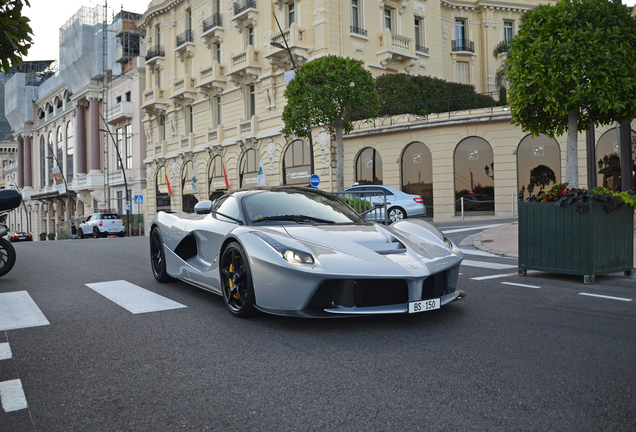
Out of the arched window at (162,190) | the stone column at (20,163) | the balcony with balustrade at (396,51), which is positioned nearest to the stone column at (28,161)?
the stone column at (20,163)

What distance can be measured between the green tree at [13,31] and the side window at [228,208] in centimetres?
242

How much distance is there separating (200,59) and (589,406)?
38.7 meters

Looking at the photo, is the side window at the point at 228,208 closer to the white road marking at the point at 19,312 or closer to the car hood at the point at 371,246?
the car hood at the point at 371,246

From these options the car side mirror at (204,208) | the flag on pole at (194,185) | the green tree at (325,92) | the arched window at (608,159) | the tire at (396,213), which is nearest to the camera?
the car side mirror at (204,208)

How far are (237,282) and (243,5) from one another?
1253 inches

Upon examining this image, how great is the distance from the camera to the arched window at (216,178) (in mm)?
35969

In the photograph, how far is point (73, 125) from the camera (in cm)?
6031

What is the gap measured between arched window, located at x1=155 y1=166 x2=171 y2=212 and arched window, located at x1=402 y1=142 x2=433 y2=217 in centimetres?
2211

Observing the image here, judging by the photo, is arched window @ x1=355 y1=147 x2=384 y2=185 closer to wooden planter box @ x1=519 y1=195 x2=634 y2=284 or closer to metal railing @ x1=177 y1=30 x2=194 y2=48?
metal railing @ x1=177 y1=30 x2=194 y2=48

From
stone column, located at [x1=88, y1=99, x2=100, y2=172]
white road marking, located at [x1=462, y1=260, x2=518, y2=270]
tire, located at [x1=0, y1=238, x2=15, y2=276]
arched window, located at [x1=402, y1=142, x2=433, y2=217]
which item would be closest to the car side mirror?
tire, located at [x1=0, y1=238, x2=15, y2=276]

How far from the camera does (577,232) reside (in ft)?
22.0

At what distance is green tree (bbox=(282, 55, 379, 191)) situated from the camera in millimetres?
21688

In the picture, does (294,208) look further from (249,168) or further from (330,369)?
(249,168)

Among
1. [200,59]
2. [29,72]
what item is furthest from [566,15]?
[29,72]
